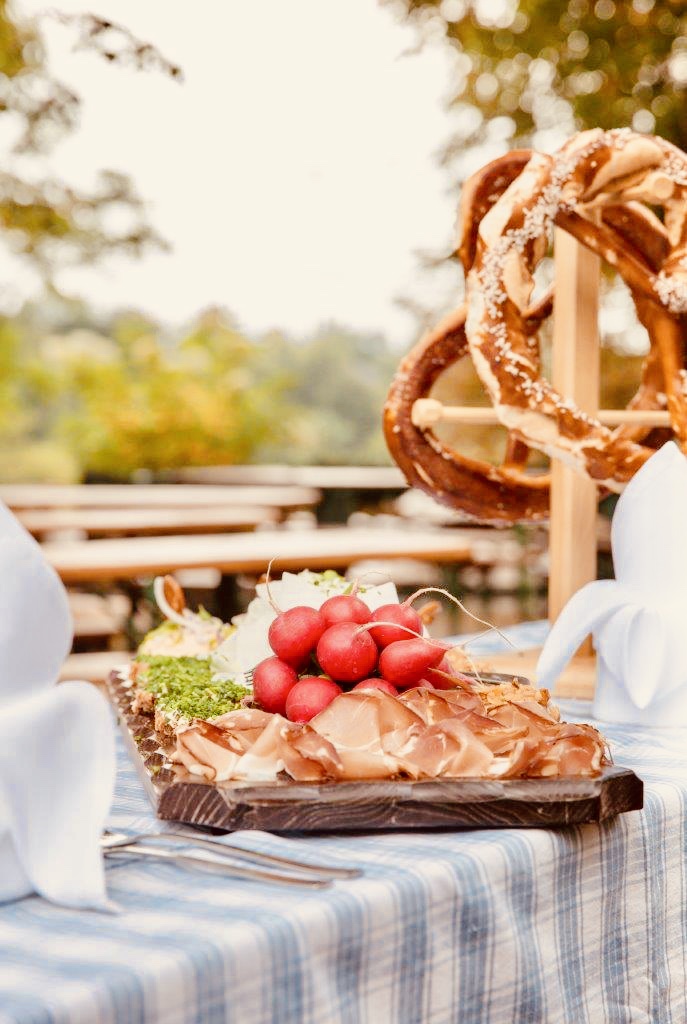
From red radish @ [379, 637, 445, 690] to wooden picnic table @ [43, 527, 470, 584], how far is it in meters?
2.42

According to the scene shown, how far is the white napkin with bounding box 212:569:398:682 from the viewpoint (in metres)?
1.16

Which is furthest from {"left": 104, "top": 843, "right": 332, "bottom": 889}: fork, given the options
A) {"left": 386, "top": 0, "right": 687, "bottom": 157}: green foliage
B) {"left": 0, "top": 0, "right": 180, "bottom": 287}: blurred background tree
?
{"left": 386, "top": 0, "right": 687, "bottom": 157}: green foliage

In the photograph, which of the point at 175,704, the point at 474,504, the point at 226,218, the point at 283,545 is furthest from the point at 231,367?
the point at 175,704

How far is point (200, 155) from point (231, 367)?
6.76 feet

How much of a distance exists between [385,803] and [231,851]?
125 millimetres

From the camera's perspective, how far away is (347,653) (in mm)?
996

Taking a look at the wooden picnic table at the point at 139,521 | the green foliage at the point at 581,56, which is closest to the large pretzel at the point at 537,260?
the green foliage at the point at 581,56

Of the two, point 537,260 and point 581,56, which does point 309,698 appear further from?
point 581,56

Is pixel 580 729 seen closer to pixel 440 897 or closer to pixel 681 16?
pixel 440 897

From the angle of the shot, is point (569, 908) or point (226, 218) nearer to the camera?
point (569, 908)

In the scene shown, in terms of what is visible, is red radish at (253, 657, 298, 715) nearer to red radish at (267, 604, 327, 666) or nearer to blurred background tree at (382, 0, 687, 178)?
Answer: red radish at (267, 604, 327, 666)

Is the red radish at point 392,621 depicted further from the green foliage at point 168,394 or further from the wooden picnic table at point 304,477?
the green foliage at point 168,394

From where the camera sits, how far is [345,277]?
9242mm

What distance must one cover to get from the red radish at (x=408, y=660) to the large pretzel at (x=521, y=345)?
25.8 inches
